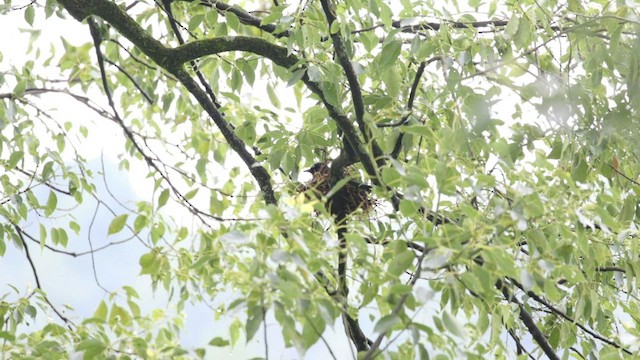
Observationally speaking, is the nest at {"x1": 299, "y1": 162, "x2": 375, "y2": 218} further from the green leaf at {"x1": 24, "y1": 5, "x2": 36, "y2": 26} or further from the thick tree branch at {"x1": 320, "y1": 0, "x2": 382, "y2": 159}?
the green leaf at {"x1": 24, "y1": 5, "x2": 36, "y2": 26}

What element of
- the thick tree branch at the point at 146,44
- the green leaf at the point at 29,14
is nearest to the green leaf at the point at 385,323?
the thick tree branch at the point at 146,44

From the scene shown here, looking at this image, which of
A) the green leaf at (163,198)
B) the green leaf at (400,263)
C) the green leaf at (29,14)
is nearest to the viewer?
the green leaf at (400,263)

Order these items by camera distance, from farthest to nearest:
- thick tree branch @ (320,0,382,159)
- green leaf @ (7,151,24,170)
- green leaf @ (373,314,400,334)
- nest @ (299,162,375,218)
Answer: green leaf @ (7,151,24,170) → nest @ (299,162,375,218) → thick tree branch @ (320,0,382,159) → green leaf @ (373,314,400,334)

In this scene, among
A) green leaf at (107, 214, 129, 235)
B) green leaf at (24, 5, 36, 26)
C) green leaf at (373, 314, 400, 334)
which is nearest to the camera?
green leaf at (373, 314, 400, 334)

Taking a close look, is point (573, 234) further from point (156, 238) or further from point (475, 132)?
point (156, 238)

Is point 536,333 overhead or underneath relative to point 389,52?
underneath

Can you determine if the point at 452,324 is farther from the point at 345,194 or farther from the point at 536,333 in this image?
the point at 536,333

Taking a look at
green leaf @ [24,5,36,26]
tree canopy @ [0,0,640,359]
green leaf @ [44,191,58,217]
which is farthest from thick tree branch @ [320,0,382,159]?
green leaf @ [24,5,36,26]

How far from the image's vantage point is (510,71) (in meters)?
2.32

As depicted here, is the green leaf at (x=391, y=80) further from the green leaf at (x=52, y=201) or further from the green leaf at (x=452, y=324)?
the green leaf at (x=52, y=201)

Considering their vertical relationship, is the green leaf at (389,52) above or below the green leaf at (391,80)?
above

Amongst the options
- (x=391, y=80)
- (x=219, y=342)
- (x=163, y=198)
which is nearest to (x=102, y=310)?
(x=163, y=198)

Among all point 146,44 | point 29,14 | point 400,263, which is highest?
point 29,14

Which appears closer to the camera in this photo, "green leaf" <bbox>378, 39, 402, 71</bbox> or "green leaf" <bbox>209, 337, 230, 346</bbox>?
"green leaf" <bbox>209, 337, 230, 346</bbox>
